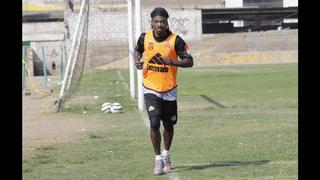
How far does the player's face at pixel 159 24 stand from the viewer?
9.52 m

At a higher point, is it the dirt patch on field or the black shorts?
the black shorts

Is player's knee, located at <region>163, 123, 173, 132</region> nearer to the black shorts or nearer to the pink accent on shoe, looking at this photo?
the black shorts

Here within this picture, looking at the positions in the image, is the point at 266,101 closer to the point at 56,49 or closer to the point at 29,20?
the point at 56,49

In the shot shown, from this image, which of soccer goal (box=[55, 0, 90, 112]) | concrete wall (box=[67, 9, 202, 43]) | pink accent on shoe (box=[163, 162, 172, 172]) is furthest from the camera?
concrete wall (box=[67, 9, 202, 43])

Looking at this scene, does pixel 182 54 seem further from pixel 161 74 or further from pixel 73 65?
pixel 73 65

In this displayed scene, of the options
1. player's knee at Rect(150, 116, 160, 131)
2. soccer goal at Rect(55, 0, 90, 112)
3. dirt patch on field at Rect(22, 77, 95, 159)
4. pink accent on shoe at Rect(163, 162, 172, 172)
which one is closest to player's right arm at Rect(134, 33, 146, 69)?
player's knee at Rect(150, 116, 160, 131)

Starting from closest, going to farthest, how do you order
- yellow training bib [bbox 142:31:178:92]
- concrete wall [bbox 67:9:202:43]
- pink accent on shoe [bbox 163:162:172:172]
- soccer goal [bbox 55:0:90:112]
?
yellow training bib [bbox 142:31:178:92] < pink accent on shoe [bbox 163:162:172:172] < soccer goal [bbox 55:0:90:112] < concrete wall [bbox 67:9:202:43]

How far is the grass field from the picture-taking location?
392 inches

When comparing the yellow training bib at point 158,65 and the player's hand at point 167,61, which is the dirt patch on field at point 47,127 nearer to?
the yellow training bib at point 158,65

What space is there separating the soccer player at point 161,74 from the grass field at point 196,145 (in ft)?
1.51

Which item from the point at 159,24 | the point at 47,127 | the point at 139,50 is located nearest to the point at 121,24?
the point at 47,127

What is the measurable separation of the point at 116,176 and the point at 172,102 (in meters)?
1.24

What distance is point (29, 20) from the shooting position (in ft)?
246
